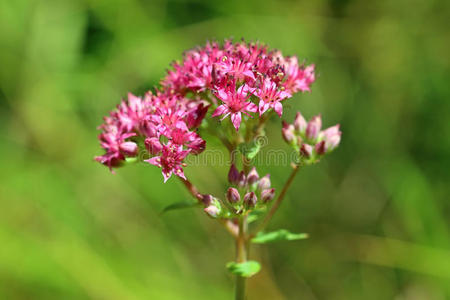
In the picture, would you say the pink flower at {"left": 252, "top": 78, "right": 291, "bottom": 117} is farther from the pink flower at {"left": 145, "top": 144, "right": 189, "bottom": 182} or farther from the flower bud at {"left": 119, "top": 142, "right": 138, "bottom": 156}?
the flower bud at {"left": 119, "top": 142, "right": 138, "bottom": 156}

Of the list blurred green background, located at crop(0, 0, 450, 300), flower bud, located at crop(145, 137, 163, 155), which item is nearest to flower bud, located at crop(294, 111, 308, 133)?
flower bud, located at crop(145, 137, 163, 155)

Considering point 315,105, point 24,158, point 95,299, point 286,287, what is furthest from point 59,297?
point 315,105

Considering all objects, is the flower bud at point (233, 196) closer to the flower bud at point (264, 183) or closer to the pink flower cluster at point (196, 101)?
the flower bud at point (264, 183)

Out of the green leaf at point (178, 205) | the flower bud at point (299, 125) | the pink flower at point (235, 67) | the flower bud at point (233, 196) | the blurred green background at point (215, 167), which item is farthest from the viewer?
the blurred green background at point (215, 167)

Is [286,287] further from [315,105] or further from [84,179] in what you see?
[84,179]

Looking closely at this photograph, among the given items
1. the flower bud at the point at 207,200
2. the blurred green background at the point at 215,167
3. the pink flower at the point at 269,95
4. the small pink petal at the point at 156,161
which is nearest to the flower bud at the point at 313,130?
the pink flower at the point at 269,95

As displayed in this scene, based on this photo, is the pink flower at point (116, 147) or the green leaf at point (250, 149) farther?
the pink flower at point (116, 147)
